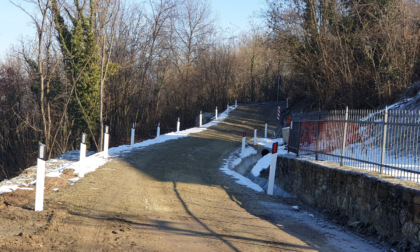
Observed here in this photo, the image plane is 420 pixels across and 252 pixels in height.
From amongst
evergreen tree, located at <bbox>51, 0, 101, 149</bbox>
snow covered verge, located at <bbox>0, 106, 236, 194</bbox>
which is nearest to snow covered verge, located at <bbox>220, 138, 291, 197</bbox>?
snow covered verge, located at <bbox>0, 106, 236, 194</bbox>

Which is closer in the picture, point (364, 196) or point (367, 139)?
point (364, 196)

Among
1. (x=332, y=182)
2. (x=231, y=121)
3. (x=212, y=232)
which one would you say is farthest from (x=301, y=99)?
(x=212, y=232)

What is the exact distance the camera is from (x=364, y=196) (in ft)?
25.6

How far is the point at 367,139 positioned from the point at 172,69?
51201 millimetres

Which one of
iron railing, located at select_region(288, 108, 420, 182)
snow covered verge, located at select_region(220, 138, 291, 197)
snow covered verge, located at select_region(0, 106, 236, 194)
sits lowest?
snow covered verge, located at select_region(220, 138, 291, 197)

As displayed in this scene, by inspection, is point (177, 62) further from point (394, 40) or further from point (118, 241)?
point (118, 241)

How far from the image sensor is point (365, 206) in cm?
773

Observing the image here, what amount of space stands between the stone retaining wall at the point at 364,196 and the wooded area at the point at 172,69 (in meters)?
11.1

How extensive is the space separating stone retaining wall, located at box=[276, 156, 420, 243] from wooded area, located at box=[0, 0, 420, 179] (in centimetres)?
1111

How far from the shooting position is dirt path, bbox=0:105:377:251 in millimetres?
5973

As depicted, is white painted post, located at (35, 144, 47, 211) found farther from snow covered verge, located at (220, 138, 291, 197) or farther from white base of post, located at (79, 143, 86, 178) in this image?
snow covered verge, located at (220, 138, 291, 197)

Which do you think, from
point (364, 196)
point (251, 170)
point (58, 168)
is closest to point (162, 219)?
point (364, 196)

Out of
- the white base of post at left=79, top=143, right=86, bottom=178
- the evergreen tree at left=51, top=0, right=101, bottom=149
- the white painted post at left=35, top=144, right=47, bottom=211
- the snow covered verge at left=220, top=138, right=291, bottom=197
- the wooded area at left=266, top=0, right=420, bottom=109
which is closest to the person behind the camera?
the white painted post at left=35, top=144, right=47, bottom=211

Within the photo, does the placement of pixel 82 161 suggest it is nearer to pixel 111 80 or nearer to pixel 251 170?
pixel 251 170
